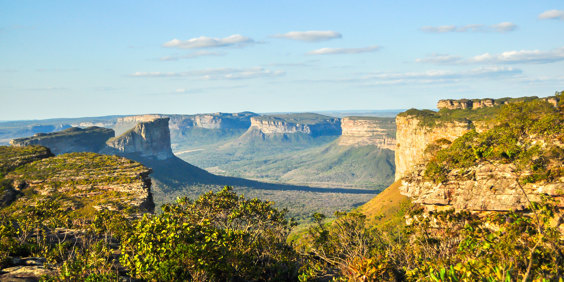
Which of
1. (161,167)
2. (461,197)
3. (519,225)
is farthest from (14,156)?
(161,167)

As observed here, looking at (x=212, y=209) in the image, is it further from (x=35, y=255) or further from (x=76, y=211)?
(x=76, y=211)

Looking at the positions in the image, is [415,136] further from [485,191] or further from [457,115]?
[485,191]

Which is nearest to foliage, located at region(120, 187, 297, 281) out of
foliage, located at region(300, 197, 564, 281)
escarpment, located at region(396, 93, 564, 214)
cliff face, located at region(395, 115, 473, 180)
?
foliage, located at region(300, 197, 564, 281)

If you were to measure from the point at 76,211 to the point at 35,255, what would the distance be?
33.4m

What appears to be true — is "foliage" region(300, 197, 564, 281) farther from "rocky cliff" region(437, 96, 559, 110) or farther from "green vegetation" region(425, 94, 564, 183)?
"rocky cliff" region(437, 96, 559, 110)

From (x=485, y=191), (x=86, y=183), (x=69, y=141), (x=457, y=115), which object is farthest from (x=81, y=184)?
(x=69, y=141)

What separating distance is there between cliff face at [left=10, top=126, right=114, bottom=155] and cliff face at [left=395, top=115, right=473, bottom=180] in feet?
474

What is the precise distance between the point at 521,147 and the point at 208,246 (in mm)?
45623

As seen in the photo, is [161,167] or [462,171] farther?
[161,167]

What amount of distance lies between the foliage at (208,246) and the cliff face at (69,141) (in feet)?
495

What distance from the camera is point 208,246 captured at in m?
24.2

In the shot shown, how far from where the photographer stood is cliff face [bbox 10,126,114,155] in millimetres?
163625

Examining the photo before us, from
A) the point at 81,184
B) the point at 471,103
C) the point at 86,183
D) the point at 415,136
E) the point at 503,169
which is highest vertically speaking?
the point at 471,103

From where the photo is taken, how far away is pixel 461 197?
1916 inches
